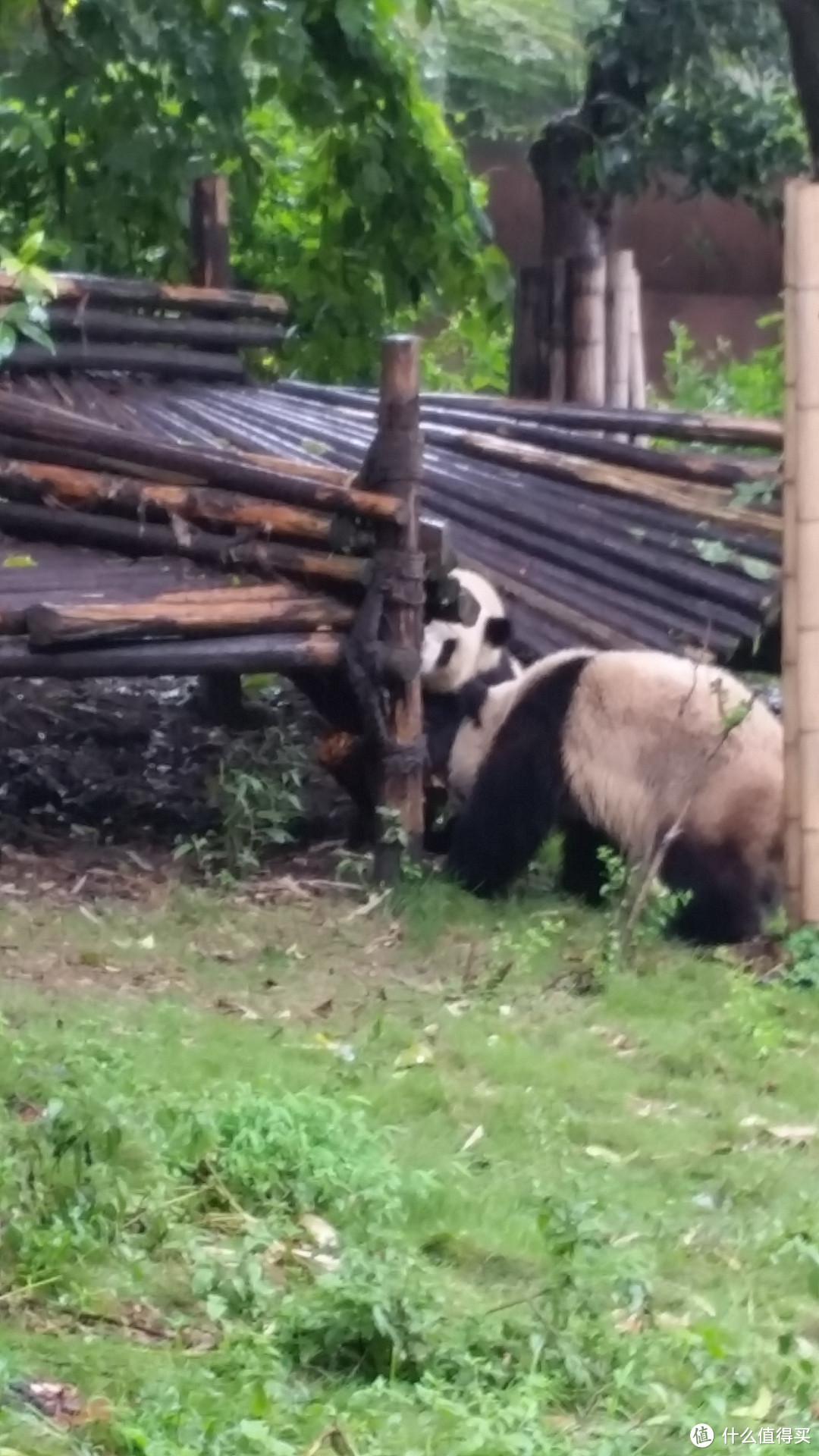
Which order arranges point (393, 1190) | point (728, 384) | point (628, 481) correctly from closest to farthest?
point (393, 1190) → point (628, 481) → point (728, 384)

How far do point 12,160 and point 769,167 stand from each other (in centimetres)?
390

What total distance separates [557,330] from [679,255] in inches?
242

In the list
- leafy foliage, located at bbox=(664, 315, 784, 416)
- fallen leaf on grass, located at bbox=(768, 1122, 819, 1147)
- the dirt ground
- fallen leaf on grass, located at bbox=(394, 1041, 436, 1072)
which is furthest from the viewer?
leafy foliage, located at bbox=(664, 315, 784, 416)

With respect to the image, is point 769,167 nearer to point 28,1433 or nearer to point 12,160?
point 12,160

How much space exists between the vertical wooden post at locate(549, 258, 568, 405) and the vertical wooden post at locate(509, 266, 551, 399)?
27 mm

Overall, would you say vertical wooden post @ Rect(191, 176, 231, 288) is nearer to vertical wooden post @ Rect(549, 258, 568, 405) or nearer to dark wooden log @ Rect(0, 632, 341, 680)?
vertical wooden post @ Rect(549, 258, 568, 405)

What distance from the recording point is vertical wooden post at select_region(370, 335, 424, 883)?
5934 mm

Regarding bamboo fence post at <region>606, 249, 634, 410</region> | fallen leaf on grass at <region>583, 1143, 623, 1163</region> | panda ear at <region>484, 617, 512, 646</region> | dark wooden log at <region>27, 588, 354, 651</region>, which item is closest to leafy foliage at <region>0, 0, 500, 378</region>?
bamboo fence post at <region>606, 249, 634, 410</region>

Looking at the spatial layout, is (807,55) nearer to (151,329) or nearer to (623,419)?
(623,419)

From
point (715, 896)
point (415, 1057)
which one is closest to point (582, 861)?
point (715, 896)

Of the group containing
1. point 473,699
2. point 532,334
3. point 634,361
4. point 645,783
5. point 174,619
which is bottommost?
point 645,783

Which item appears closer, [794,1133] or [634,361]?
[794,1133]

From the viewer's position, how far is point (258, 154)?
10.2 meters

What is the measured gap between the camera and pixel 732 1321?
332cm
